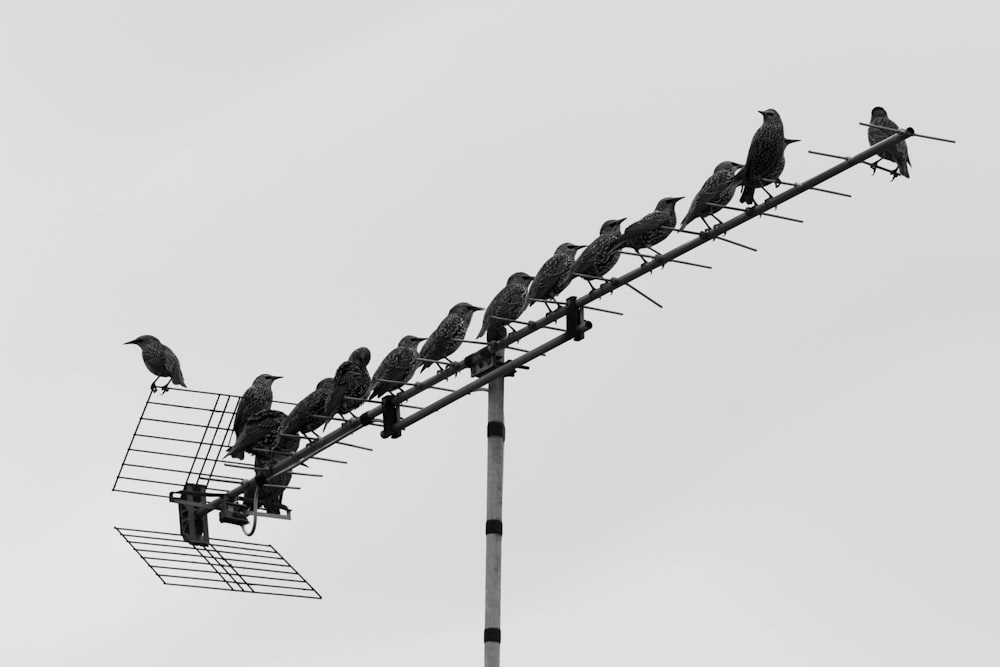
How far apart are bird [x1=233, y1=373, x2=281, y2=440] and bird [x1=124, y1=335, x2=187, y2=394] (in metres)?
1.72

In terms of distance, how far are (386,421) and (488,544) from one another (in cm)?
239

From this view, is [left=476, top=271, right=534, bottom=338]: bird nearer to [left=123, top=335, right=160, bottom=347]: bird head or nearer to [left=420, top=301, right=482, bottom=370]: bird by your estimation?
[left=420, top=301, right=482, bottom=370]: bird

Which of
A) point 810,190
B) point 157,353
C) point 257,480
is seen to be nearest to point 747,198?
point 810,190

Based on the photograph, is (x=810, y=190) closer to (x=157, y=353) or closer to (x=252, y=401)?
(x=252, y=401)

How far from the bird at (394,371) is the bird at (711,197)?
3.49 meters

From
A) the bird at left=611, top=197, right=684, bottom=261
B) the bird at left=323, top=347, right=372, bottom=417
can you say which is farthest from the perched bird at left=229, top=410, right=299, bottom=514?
the bird at left=611, top=197, right=684, bottom=261

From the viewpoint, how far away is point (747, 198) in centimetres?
2236

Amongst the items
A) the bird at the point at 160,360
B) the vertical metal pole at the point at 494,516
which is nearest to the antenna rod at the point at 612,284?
the vertical metal pole at the point at 494,516

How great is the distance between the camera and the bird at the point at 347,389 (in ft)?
77.0

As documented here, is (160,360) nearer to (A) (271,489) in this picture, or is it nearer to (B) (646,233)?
(A) (271,489)

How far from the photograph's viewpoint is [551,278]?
887 inches

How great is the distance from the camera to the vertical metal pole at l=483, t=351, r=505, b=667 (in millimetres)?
19953

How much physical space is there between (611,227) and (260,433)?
4.93m

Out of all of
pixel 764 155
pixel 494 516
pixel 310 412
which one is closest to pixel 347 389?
pixel 310 412
